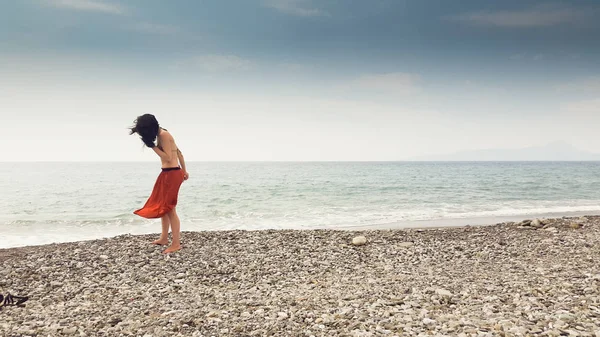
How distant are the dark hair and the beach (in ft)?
8.34

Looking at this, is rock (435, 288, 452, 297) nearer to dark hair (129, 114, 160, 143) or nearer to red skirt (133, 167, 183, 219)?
red skirt (133, 167, 183, 219)

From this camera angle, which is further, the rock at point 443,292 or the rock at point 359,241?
the rock at point 359,241

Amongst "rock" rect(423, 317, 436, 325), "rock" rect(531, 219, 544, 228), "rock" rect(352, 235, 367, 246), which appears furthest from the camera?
"rock" rect(531, 219, 544, 228)

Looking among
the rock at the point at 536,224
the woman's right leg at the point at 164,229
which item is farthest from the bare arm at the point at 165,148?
the rock at the point at 536,224

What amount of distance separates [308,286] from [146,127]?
14.6 ft

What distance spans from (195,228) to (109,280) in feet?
26.9

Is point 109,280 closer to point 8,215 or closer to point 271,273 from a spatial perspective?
point 271,273

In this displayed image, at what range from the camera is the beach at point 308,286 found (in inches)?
179

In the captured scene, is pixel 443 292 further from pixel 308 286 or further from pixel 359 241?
pixel 359 241

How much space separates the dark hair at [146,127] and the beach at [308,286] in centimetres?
254

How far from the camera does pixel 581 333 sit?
398cm

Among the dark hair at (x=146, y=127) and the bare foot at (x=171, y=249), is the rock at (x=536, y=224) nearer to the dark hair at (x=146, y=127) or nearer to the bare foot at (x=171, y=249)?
the bare foot at (x=171, y=249)

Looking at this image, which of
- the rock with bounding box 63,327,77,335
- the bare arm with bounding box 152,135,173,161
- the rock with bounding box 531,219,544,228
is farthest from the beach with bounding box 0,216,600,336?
the bare arm with bounding box 152,135,173,161

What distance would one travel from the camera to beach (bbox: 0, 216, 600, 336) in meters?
4.56
